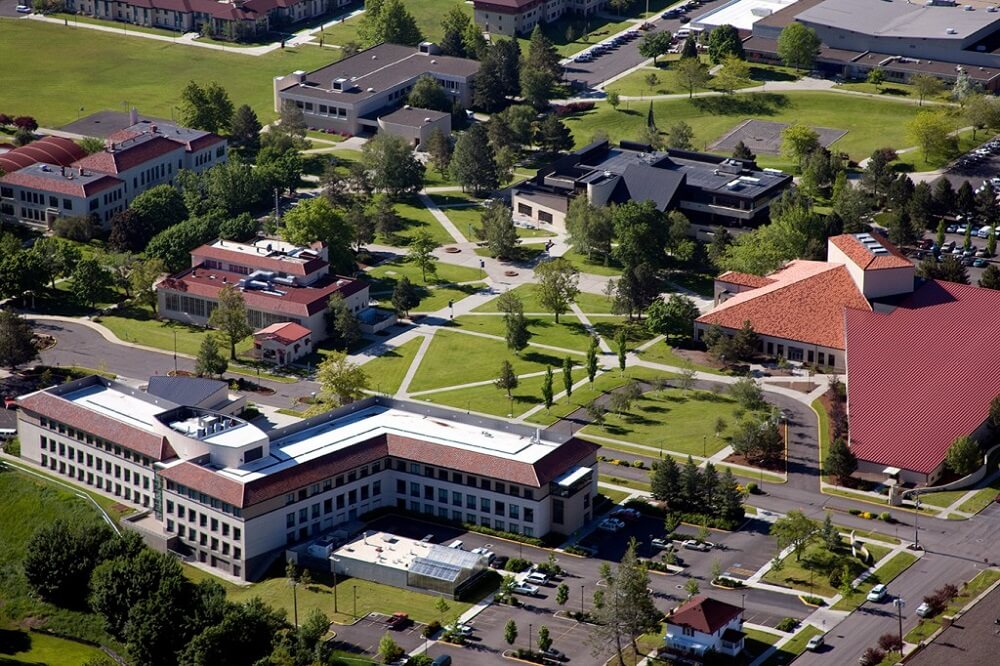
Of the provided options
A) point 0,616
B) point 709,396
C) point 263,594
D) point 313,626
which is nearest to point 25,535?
point 0,616

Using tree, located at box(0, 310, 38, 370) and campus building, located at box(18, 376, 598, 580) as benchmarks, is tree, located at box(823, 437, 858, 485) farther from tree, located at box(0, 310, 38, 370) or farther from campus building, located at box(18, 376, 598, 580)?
tree, located at box(0, 310, 38, 370)

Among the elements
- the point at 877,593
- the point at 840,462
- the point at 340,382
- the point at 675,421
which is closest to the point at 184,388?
the point at 340,382

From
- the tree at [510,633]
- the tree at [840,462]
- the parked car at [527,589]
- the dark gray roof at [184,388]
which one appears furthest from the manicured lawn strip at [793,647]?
the dark gray roof at [184,388]

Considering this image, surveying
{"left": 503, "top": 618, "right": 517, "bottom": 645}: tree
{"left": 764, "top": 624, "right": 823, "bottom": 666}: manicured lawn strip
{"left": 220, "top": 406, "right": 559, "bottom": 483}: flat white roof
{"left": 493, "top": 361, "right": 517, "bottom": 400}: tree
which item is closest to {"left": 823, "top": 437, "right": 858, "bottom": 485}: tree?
{"left": 220, "top": 406, "right": 559, "bottom": 483}: flat white roof

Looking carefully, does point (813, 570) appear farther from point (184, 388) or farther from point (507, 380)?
point (184, 388)

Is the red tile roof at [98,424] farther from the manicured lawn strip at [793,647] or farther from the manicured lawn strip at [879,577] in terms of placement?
the manicured lawn strip at [879,577]
